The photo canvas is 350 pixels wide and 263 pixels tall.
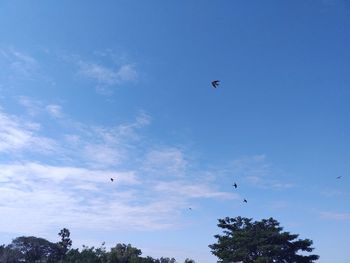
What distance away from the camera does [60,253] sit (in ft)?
236

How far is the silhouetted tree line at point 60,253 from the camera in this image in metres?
58.7

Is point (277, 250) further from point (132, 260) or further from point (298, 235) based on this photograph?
point (132, 260)

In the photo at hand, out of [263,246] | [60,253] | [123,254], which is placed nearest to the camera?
[263,246]

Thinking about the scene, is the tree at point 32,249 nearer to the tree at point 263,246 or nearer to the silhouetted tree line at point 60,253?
the silhouetted tree line at point 60,253

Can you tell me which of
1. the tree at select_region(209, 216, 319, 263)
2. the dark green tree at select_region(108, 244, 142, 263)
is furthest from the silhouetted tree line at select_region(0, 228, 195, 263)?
the tree at select_region(209, 216, 319, 263)

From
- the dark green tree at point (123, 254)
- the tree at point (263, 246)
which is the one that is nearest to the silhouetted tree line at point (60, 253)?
the dark green tree at point (123, 254)

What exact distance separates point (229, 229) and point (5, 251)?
46221 mm

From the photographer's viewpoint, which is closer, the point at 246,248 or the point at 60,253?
the point at 246,248

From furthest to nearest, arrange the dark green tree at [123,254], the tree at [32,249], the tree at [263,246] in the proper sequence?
1. the tree at [32,249]
2. the dark green tree at [123,254]
3. the tree at [263,246]

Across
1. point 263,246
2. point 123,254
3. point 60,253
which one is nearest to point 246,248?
point 263,246

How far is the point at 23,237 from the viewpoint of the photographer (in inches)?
2985

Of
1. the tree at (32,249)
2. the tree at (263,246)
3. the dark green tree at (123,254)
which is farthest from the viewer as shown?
the tree at (32,249)

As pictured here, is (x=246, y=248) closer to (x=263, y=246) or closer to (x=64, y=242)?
(x=263, y=246)

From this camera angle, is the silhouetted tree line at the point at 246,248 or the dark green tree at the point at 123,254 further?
the dark green tree at the point at 123,254
